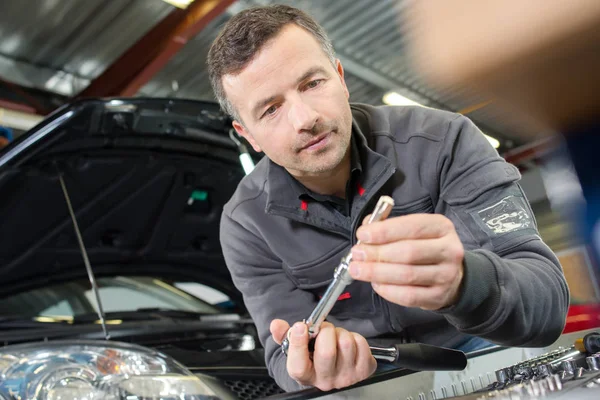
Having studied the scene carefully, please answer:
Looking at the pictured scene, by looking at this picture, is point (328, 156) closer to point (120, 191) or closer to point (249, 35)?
point (249, 35)

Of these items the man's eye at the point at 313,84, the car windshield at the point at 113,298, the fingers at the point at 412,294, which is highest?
the man's eye at the point at 313,84

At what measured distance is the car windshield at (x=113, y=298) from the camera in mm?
1531

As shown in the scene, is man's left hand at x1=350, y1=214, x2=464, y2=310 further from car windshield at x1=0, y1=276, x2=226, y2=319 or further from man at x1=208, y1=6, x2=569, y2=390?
car windshield at x1=0, y1=276, x2=226, y2=319

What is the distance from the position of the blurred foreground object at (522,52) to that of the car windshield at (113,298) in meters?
1.16

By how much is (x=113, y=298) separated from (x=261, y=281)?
641 millimetres

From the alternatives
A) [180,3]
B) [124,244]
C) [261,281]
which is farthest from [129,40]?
[261,281]

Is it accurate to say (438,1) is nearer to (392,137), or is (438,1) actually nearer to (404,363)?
(392,137)

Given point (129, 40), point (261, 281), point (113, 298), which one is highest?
point (129, 40)

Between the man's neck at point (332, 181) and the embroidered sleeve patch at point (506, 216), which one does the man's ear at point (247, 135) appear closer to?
the man's neck at point (332, 181)

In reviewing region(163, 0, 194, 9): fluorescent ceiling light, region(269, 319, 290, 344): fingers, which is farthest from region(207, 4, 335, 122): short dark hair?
region(163, 0, 194, 9): fluorescent ceiling light

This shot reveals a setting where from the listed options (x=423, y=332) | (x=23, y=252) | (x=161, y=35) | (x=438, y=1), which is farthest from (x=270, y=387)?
(x=161, y=35)

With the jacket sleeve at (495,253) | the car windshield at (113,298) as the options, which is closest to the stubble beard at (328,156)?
the jacket sleeve at (495,253)

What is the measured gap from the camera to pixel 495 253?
2.79 feet

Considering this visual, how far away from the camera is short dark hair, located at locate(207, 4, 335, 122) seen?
3.34 feet
